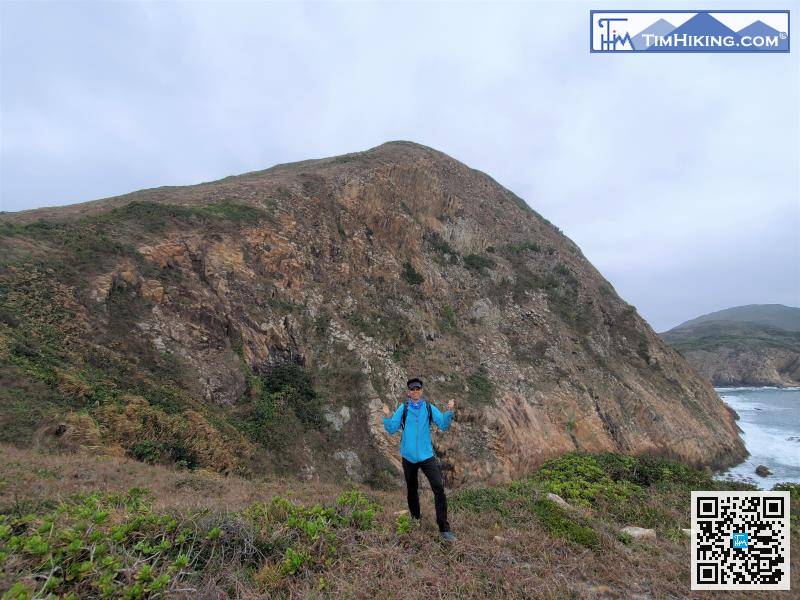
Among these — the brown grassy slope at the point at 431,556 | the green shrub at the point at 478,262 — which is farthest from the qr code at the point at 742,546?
the green shrub at the point at 478,262

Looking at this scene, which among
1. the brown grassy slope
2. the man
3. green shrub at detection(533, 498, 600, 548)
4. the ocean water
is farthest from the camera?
the ocean water

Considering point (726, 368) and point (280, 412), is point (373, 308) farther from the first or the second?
point (726, 368)

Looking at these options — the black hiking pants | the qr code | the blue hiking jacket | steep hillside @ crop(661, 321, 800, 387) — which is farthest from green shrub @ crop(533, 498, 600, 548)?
steep hillside @ crop(661, 321, 800, 387)

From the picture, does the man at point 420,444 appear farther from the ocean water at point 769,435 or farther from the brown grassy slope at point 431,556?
the ocean water at point 769,435

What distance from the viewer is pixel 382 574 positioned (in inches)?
170

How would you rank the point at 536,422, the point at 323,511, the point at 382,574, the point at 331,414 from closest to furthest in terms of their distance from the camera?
the point at 382,574
the point at 323,511
the point at 331,414
the point at 536,422

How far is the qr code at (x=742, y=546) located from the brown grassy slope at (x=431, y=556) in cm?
19

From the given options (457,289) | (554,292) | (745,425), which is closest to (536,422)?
(457,289)

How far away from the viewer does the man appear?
5.29 m

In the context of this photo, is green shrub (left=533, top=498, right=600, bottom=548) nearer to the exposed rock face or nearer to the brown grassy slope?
the brown grassy slope

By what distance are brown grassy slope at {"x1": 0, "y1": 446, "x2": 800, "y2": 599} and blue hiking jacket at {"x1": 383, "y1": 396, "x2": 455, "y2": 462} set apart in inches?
40.9

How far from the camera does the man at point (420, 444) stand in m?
5.29

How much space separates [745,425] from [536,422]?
2924 centimetres

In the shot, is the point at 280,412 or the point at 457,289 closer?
the point at 280,412
